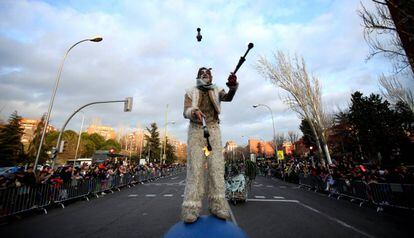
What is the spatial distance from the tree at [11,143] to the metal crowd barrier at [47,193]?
24891 mm

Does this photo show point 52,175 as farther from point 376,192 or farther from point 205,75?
point 376,192

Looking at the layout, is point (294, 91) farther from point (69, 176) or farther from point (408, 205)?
point (69, 176)

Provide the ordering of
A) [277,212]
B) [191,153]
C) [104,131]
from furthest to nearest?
[104,131] < [277,212] < [191,153]

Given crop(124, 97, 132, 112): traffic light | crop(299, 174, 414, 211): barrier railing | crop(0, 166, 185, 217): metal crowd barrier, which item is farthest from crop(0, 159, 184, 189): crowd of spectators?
crop(299, 174, 414, 211): barrier railing

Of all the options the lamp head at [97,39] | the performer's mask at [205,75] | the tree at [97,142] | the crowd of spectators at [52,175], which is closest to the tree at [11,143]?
the crowd of spectators at [52,175]

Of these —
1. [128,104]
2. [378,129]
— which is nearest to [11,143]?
[128,104]

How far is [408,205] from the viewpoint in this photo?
27.8ft

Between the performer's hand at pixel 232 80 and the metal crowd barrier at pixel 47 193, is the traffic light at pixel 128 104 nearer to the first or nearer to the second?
the metal crowd barrier at pixel 47 193

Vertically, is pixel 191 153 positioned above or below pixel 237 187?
above

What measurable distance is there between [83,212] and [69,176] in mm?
4298

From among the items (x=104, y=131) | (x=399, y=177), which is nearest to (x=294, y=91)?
(x=399, y=177)

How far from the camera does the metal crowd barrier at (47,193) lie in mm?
7555

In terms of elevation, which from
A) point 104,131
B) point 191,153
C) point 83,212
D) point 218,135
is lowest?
point 83,212

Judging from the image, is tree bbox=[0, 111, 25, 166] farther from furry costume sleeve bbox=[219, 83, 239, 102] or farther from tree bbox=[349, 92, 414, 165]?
tree bbox=[349, 92, 414, 165]
